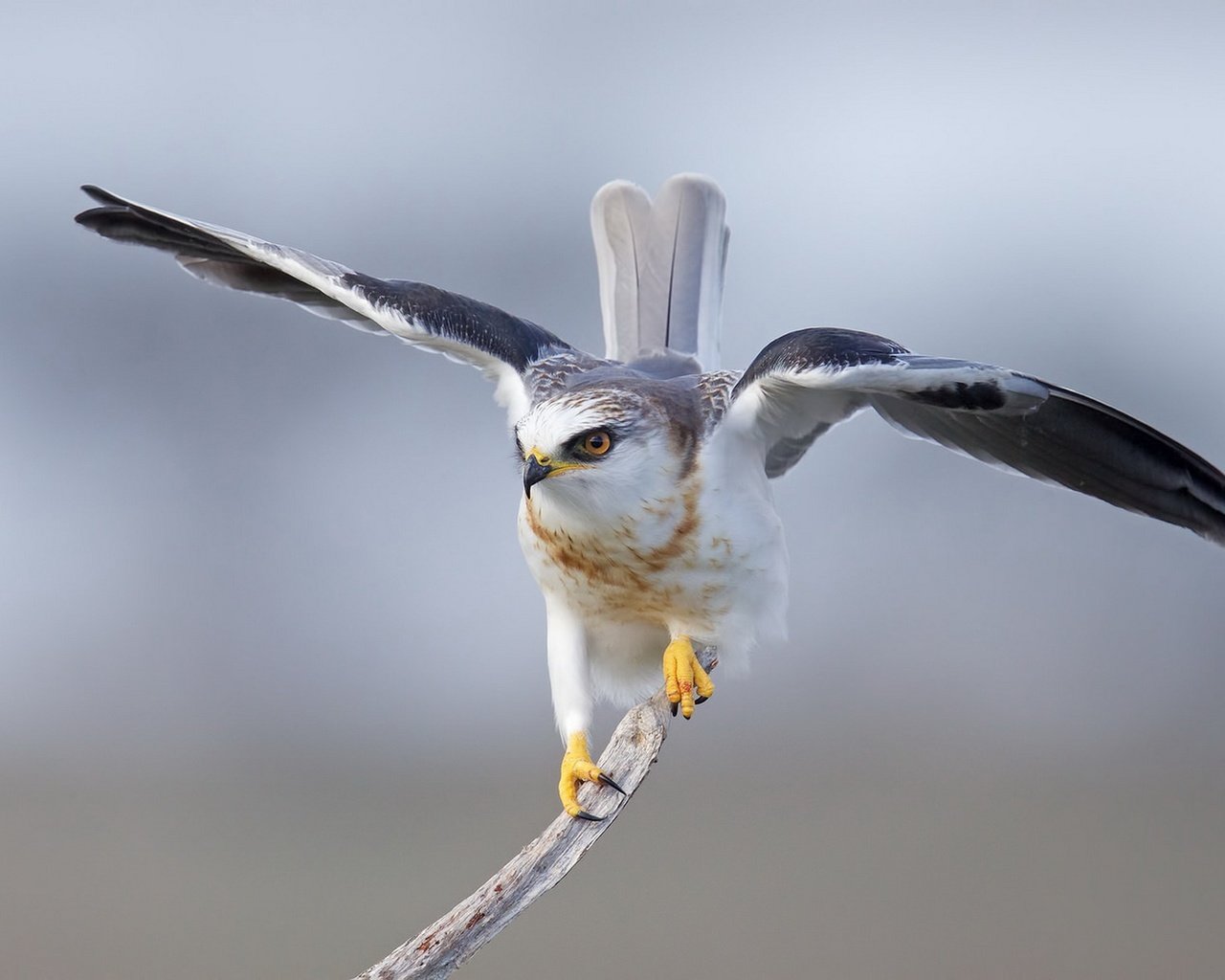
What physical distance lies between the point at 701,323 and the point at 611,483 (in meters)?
1.70

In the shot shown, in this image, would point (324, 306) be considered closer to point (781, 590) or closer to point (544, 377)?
point (544, 377)

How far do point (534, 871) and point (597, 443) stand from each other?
1138 mm

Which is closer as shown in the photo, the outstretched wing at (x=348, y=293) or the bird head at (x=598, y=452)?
the bird head at (x=598, y=452)

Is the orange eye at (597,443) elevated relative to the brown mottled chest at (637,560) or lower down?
elevated

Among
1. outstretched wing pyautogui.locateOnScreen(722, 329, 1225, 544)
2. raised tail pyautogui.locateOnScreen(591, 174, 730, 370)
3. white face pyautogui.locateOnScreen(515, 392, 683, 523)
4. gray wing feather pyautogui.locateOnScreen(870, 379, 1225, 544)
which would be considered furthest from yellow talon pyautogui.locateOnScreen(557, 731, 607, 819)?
raised tail pyautogui.locateOnScreen(591, 174, 730, 370)

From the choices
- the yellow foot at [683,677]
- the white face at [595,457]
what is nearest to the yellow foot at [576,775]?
the yellow foot at [683,677]

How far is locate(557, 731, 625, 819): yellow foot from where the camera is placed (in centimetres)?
371

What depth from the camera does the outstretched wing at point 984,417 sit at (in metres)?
3.38

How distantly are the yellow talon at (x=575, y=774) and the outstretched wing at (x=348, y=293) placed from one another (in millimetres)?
1082

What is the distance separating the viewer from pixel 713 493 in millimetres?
3844

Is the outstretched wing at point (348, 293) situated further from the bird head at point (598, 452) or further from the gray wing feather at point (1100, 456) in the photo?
the gray wing feather at point (1100, 456)

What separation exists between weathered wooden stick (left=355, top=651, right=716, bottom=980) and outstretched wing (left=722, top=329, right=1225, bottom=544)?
3.09ft

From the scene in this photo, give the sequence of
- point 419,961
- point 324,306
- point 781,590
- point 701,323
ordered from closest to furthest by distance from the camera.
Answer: point 419,961 → point 781,590 → point 324,306 → point 701,323

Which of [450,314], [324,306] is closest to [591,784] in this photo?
[450,314]
